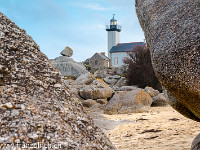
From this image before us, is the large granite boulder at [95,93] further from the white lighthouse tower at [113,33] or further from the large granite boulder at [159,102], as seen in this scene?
the white lighthouse tower at [113,33]

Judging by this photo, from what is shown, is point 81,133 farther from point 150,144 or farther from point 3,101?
point 150,144

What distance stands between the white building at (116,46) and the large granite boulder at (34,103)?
52739 millimetres

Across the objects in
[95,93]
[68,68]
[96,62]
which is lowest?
[95,93]

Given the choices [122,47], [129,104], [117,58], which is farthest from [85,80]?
[122,47]

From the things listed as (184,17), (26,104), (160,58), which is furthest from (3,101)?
(184,17)

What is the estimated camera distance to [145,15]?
4211 mm

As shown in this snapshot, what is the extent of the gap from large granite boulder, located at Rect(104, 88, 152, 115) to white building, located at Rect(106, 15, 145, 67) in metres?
42.1

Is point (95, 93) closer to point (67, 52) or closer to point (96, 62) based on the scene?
point (67, 52)

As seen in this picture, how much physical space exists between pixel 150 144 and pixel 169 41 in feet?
9.99

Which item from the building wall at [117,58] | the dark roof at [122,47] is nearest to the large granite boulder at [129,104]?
the building wall at [117,58]

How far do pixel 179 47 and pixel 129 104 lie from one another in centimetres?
953

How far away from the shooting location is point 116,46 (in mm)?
61219

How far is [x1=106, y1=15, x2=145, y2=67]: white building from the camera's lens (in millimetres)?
58000

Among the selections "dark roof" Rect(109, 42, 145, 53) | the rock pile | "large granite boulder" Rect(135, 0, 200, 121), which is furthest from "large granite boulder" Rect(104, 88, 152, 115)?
"dark roof" Rect(109, 42, 145, 53)
